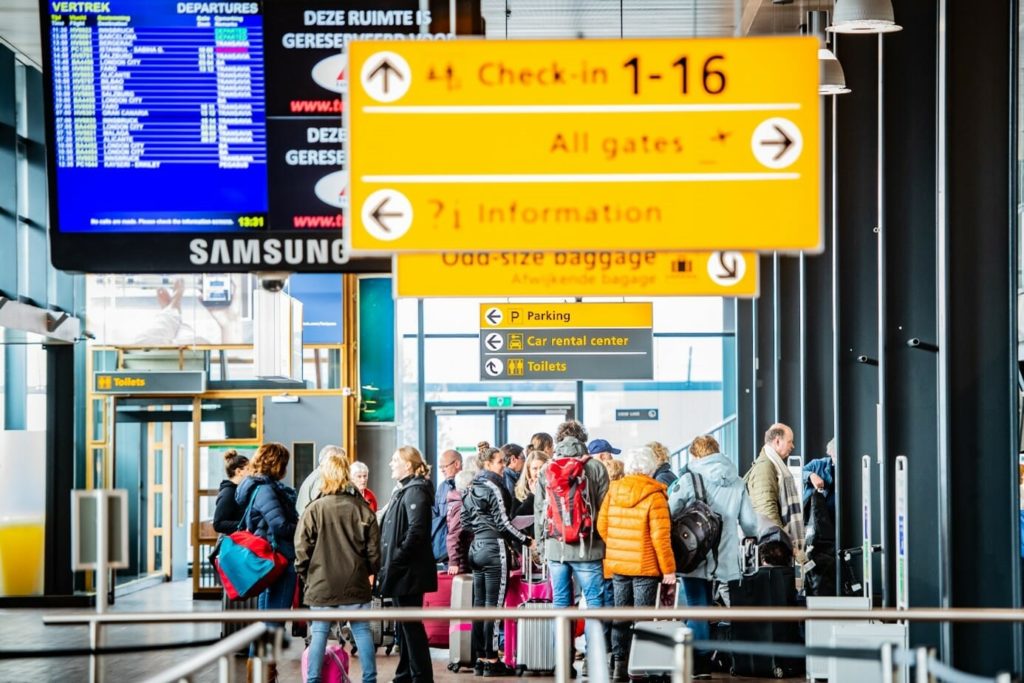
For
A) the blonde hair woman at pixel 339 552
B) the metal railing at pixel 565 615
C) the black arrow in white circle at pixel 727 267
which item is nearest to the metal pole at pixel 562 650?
the metal railing at pixel 565 615

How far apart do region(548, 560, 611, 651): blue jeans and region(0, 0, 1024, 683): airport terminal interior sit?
0.11ft

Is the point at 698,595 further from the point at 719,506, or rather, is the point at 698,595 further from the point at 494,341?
the point at 494,341

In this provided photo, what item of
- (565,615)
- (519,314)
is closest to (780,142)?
(565,615)

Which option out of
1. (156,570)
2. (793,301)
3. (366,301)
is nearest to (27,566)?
(156,570)

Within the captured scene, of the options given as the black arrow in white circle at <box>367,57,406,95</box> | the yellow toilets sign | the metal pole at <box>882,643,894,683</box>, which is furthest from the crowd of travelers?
Answer: the yellow toilets sign

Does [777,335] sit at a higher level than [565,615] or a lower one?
higher

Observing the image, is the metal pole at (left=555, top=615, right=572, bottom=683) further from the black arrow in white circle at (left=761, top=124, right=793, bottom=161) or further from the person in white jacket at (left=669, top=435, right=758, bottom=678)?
the person in white jacket at (left=669, top=435, right=758, bottom=678)

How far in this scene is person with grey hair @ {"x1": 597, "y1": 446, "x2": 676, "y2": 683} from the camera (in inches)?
401

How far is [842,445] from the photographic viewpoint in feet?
40.6

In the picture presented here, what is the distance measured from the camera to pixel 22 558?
17.5 m

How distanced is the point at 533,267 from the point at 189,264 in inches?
55.4

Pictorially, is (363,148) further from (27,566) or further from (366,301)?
(366,301)

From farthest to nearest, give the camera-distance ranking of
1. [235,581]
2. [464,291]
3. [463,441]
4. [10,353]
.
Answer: [463,441] < [10,353] < [235,581] < [464,291]

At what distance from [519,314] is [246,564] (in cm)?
814
